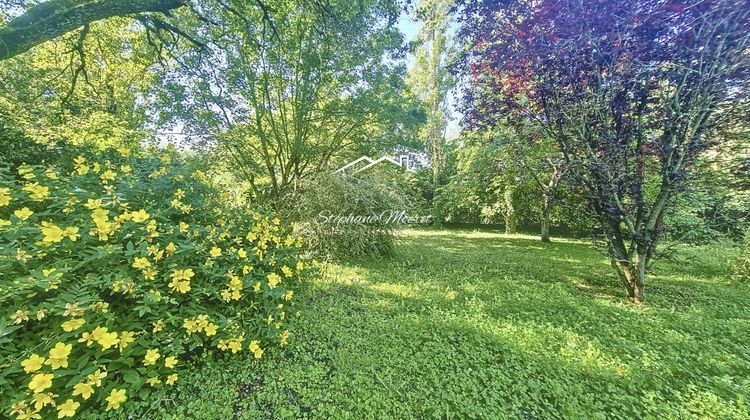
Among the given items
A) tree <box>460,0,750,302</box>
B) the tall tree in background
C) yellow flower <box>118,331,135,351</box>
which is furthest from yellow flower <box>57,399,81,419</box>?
the tall tree in background

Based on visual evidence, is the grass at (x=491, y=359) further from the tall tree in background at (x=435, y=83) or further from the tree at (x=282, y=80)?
the tall tree in background at (x=435, y=83)

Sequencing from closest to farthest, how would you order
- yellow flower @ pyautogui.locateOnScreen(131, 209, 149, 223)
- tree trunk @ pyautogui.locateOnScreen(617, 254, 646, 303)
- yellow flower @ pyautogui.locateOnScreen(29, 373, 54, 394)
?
yellow flower @ pyautogui.locateOnScreen(29, 373, 54, 394) → yellow flower @ pyautogui.locateOnScreen(131, 209, 149, 223) → tree trunk @ pyautogui.locateOnScreen(617, 254, 646, 303)

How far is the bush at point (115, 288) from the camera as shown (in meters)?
1.15

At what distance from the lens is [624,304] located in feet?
10.2

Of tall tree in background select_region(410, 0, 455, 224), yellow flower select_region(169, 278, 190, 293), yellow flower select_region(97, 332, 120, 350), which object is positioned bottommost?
yellow flower select_region(97, 332, 120, 350)

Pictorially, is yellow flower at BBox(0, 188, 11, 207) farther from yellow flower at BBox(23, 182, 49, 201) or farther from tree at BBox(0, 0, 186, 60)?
tree at BBox(0, 0, 186, 60)

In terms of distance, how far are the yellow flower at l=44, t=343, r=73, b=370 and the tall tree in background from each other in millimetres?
12037

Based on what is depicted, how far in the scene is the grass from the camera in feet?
5.27

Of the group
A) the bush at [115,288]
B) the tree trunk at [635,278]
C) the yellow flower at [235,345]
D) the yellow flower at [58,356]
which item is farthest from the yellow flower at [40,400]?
the tree trunk at [635,278]

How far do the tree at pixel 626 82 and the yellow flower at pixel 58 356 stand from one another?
460cm

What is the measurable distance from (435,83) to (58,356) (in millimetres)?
14234

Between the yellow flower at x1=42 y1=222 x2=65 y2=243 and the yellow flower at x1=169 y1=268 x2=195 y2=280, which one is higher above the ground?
the yellow flower at x1=42 y1=222 x2=65 y2=243

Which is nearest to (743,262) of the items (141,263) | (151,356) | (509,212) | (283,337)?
(509,212)

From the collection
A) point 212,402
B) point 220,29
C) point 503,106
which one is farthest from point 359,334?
point 220,29
